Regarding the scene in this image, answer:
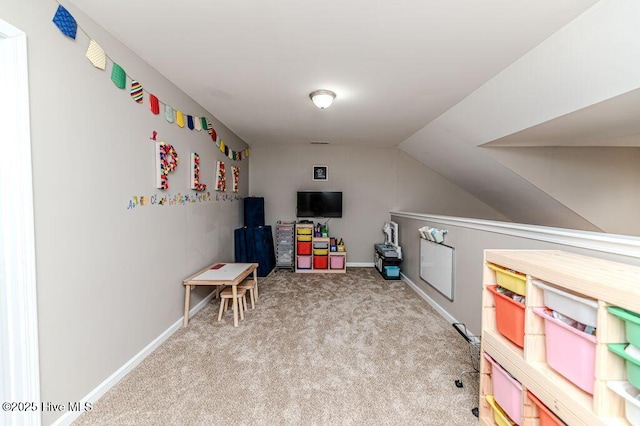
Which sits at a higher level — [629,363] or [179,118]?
[179,118]

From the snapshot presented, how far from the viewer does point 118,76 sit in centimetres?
174

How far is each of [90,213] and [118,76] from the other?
92 centimetres

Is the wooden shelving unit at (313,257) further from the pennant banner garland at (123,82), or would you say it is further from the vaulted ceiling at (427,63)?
the vaulted ceiling at (427,63)

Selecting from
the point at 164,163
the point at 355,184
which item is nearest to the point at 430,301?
the point at 355,184

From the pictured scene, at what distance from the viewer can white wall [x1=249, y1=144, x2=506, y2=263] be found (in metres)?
4.89

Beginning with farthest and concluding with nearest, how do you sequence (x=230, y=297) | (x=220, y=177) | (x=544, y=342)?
(x=220, y=177), (x=230, y=297), (x=544, y=342)

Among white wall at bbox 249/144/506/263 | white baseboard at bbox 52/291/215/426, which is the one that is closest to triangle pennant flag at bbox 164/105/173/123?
white baseboard at bbox 52/291/215/426

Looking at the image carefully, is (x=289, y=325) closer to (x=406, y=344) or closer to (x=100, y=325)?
(x=406, y=344)

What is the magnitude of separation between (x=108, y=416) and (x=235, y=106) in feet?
8.91

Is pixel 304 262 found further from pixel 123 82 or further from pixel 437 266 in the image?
pixel 123 82

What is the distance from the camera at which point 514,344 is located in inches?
49.9

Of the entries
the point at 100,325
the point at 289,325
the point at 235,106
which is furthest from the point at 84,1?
the point at 289,325

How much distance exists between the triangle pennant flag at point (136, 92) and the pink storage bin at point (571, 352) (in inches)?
105

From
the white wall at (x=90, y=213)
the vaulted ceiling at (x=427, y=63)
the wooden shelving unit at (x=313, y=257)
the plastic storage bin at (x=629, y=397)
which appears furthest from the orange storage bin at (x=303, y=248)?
the plastic storage bin at (x=629, y=397)
